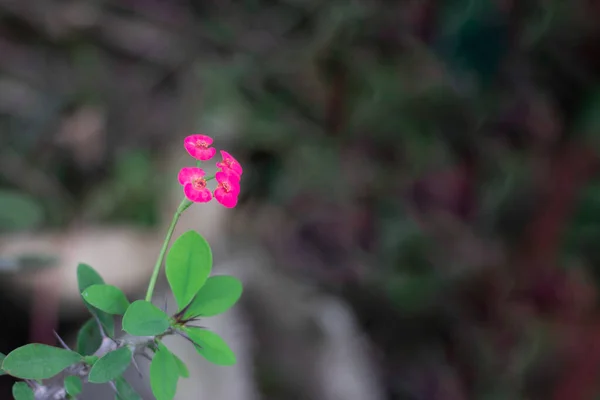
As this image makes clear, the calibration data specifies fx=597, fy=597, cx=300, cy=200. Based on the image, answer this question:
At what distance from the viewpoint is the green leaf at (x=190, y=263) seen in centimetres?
31

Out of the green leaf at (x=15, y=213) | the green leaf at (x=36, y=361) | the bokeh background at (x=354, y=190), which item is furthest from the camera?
the bokeh background at (x=354, y=190)

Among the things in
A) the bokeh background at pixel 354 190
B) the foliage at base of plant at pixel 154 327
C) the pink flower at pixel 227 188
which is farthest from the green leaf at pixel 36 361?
the bokeh background at pixel 354 190

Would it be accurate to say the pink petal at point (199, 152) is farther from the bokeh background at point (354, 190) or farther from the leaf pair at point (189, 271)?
the bokeh background at point (354, 190)

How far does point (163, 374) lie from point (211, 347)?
0.03 metres

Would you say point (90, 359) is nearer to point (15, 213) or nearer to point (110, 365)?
point (110, 365)

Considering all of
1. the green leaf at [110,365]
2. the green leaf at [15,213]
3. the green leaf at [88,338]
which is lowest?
the green leaf at [15,213]

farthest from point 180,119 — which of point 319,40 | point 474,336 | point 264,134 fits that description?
point 474,336

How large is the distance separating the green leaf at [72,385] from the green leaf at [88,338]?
0.04 meters

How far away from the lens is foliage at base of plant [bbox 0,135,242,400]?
0.89ft

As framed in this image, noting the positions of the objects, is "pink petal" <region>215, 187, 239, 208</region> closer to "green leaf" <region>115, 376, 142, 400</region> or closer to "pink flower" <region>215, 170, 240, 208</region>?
"pink flower" <region>215, 170, 240, 208</region>

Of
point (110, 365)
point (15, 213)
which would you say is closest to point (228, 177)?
point (110, 365)

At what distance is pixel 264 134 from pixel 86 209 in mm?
423

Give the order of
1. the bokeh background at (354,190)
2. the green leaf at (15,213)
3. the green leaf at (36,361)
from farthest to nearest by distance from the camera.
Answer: the bokeh background at (354,190), the green leaf at (15,213), the green leaf at (36,361)

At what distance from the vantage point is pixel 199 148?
1.04 feet
